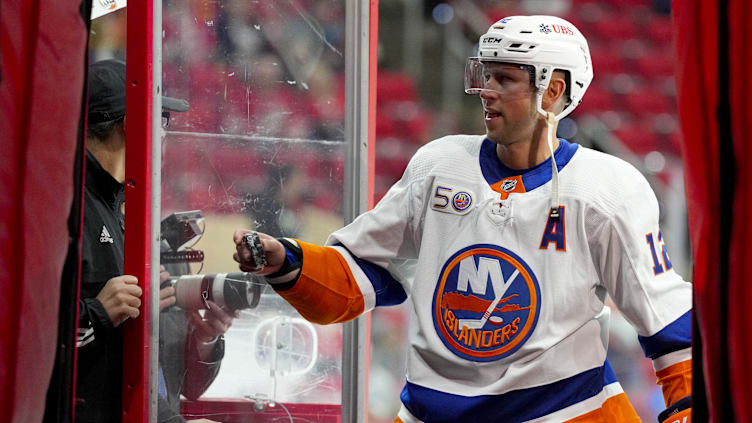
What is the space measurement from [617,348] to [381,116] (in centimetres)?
220

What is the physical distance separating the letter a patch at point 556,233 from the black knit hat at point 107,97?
0.82 metres

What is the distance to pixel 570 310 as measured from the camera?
5.29 ft

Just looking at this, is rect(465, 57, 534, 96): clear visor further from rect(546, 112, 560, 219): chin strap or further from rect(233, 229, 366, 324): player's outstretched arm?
rect(233, 229, 366, 324): player's outstretched arm

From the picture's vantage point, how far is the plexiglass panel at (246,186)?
76.7 inches

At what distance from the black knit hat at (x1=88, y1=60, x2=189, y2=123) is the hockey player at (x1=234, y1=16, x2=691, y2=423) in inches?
16.3

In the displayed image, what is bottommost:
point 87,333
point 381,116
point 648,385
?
point 648,385

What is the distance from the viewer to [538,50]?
67.8 inches

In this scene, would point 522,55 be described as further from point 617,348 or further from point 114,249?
point 617,348

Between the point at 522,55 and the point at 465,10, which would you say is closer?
the point at 522,55

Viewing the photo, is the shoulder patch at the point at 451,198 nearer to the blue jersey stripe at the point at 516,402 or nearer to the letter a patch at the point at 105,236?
the blue jersey stripe at the point at 516,402

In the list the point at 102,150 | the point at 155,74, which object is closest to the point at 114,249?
the point at 102,150

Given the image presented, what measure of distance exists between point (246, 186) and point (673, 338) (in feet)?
3.20

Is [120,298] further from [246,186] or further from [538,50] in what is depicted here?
[538,50]

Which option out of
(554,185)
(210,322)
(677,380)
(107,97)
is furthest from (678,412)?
(107,97)
